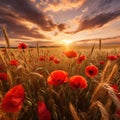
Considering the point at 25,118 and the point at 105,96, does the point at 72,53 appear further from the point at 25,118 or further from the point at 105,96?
the point at 25,118

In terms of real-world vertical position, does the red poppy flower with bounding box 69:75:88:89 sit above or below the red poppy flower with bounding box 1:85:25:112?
below

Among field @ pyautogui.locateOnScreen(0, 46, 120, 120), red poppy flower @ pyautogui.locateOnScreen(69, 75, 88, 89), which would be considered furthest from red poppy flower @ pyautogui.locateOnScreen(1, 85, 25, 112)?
red poppy flower @ pyautogui.locateOnScreen(69, 75, 88, 89)

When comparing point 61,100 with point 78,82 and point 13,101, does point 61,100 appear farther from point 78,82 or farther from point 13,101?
point 13,101

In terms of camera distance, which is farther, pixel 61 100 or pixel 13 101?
pixel 61 100

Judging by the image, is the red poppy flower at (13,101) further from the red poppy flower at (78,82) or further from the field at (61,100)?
the red poppy flower at (78,82)

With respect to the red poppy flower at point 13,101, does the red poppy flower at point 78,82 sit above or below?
below

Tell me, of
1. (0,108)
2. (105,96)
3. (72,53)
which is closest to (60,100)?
(105,96)

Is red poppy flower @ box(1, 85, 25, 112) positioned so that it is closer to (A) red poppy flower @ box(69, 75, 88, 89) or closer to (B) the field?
(B) the field

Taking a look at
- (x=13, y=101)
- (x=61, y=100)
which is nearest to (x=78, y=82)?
(x=61, y=100)

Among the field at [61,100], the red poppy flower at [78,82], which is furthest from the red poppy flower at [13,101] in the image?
the red poppy flower at [78,82]
